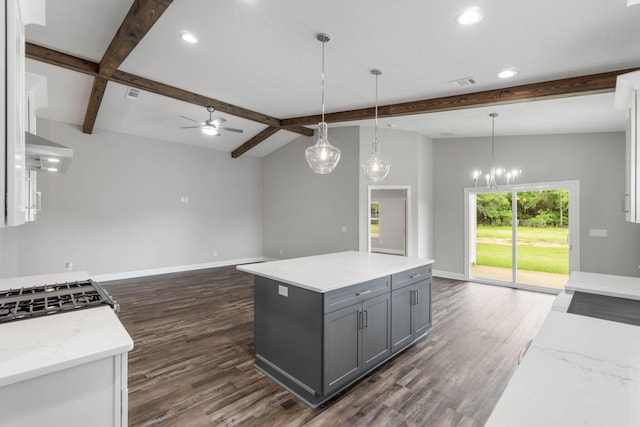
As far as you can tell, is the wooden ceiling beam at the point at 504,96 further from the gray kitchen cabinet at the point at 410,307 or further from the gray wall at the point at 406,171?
the gray kitchen cabinet at the point at 410,307

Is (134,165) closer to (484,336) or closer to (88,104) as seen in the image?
(88,104)

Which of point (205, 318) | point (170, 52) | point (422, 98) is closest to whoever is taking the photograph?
point (170, 52)

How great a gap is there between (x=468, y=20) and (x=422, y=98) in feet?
6.75

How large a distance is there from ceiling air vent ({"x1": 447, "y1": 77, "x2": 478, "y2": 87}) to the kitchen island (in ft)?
7.67

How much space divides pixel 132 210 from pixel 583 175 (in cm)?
859

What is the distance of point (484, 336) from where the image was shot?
3719 mm

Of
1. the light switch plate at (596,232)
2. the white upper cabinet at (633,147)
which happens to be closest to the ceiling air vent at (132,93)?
the white upper cabinet at (633,147)

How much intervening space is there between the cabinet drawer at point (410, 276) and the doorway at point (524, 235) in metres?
3.53

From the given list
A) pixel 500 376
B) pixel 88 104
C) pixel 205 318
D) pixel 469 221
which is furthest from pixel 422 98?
pixel 88 104

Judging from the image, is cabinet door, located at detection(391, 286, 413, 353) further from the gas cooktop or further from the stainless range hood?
the stainless range hood

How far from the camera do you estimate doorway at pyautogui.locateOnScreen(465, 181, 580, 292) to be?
550 centimetres

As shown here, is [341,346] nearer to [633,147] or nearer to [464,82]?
[633,147]

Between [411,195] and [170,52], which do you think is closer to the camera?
[170,52]

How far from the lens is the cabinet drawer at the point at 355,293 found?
2.37 m
